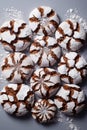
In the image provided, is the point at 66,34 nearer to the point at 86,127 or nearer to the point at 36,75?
the point at 36,75

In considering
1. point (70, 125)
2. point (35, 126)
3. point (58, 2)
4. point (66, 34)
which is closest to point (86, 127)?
point (70, 125)

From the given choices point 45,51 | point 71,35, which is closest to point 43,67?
point 45,51

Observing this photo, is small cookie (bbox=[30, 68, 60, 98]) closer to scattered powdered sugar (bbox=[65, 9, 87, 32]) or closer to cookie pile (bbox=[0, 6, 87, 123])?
cookie pile (bbox=[0, 6, 87, 123])

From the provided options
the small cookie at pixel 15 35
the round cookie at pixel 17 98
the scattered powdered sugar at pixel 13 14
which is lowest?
the round cookie at pixel 17 98

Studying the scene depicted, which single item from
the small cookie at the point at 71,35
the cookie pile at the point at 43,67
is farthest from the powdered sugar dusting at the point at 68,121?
the small cookie at the point at 71,35

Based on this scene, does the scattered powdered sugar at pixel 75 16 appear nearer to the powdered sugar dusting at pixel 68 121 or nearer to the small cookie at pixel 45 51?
the small cookie at pixel 45 51

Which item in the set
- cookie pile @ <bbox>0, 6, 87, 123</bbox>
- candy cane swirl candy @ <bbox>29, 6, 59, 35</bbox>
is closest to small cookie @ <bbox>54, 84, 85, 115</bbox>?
cookie pile @ <bbox>0, 6, 87, 123</bbox>

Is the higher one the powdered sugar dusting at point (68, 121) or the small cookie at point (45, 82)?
the small cookie at point (45, 82)

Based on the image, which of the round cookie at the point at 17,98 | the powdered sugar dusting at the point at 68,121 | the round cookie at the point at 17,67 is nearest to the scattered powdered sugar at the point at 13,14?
the round cookie at the point at 17,67
